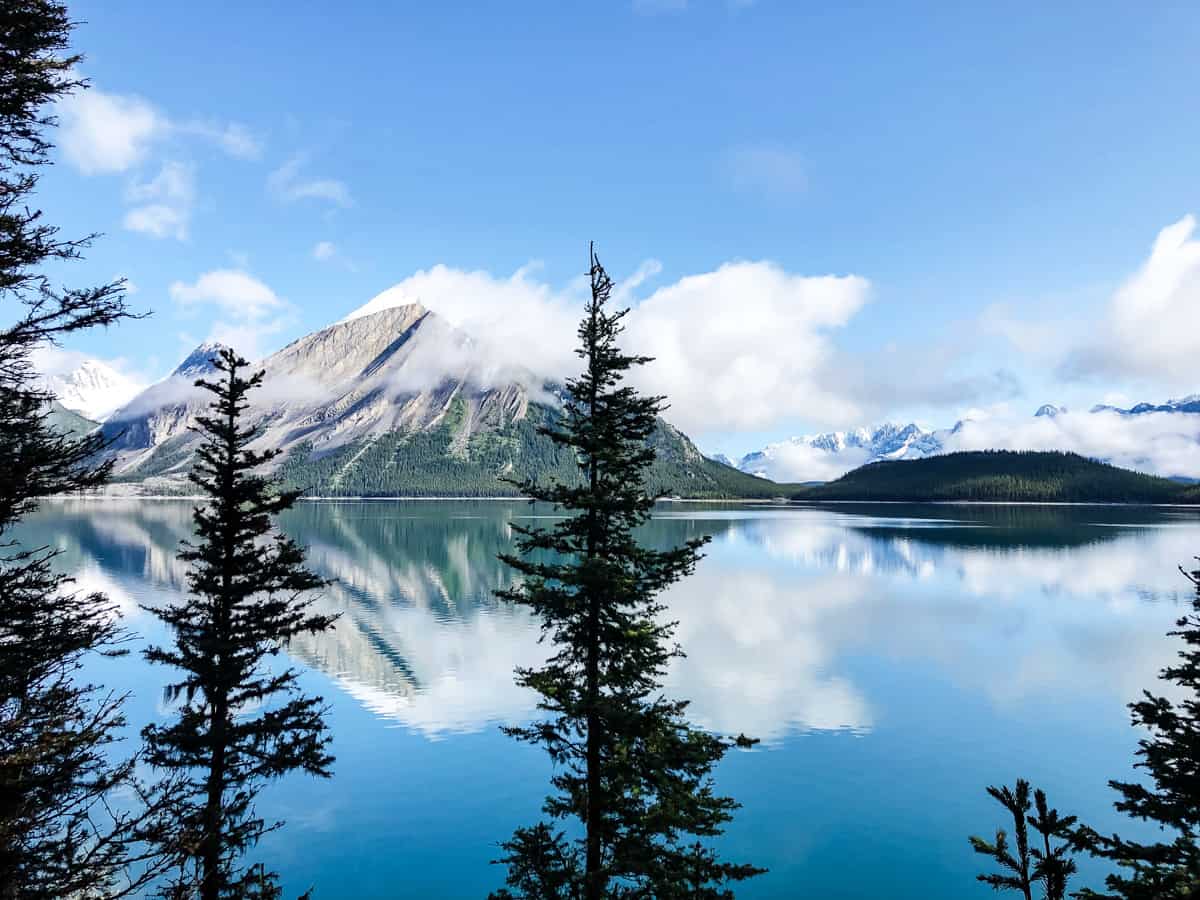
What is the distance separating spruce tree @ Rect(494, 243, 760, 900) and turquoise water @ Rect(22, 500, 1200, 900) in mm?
13157

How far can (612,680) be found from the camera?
18.4 metres

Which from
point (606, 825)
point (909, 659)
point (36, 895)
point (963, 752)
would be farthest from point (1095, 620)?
point (36, 895)

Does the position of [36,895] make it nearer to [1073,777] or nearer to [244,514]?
[244,514]

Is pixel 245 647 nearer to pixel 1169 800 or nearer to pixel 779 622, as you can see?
pixel 1169 800

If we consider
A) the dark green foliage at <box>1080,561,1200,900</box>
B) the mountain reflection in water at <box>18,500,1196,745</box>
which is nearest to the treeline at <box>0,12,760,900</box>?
the dark green foliage at <box>1080,561,1200,900</box>

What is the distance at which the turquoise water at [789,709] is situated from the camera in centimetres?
3069

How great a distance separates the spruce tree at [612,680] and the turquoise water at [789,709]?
13.2 metres

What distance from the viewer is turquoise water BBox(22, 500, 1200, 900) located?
30688 mm

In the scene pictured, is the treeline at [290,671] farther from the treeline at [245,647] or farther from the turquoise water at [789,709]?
the turquoise water at [789,709]

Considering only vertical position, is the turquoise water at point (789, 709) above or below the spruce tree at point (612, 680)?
below

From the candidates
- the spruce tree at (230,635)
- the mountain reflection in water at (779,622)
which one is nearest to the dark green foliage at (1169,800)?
the spruce tree at (230,635)

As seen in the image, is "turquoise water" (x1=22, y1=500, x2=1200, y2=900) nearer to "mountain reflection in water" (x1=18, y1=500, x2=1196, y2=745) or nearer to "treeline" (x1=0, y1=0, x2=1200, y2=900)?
"mountain reflection in water" (x1=18, y1=500, x2=1196, y2=745)

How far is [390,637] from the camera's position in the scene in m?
73.1

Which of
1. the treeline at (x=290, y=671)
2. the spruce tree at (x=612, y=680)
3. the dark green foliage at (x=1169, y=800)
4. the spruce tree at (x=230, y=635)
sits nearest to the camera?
the treeline at (x=290, y=671)
